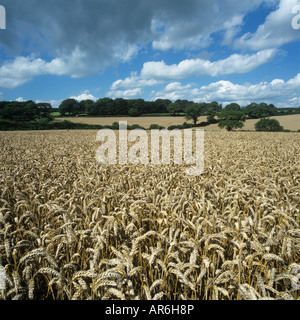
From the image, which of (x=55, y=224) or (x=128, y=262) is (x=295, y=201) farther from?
(x=55, y=224)

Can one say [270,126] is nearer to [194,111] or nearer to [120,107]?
[194,111]

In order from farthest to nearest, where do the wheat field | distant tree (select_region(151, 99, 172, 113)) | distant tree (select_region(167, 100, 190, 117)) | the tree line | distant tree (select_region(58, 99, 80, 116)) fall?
distant tree (select_region(151, 99, 172, 113)), distant tree (select_region(167, 100, 190, 117)), distant tree (select_region(58, 99, 80, 116)), the tree line, the wheat field

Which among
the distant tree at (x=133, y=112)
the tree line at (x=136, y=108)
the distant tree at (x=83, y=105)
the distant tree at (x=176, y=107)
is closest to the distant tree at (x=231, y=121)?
the tree line at (x=136, y=108)

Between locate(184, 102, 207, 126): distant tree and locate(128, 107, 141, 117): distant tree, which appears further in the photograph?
locate(128, 107, 141, 117): distant tree

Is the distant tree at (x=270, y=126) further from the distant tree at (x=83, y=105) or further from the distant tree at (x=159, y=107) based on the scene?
the distant tree at (x=83, y=105)

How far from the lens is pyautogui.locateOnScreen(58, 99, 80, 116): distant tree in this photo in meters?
100

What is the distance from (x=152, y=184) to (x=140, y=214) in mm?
1774

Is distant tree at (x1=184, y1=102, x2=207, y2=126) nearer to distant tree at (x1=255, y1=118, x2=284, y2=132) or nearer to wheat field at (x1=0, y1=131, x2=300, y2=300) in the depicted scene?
distant tree at (x1=255, y1=118, x2=284, y2=132)

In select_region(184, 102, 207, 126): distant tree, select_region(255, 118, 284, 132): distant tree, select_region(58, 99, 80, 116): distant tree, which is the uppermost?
select_region(58, 99, 80, 116): distant tree

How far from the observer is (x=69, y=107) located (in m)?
102

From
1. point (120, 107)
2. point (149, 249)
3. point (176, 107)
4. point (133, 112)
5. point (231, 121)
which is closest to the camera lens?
point (149, 249)

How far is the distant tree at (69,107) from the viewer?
329 feet

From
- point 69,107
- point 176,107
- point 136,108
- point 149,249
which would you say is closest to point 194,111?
point 176,107

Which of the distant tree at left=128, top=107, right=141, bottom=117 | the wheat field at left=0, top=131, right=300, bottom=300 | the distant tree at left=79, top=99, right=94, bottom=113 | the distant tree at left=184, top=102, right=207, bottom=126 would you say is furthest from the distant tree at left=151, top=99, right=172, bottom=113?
the wheat field at left=0, top=131, right=300, bottom=300
